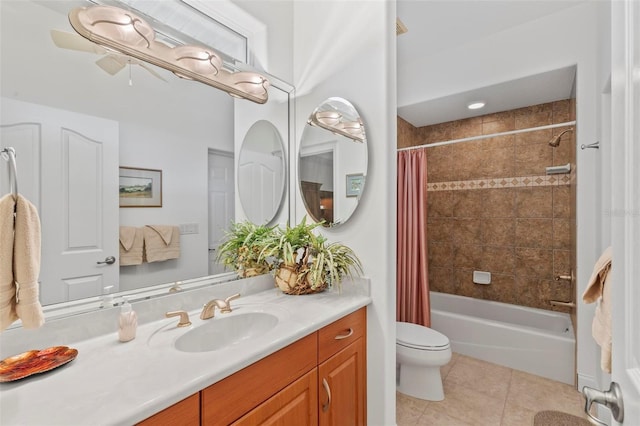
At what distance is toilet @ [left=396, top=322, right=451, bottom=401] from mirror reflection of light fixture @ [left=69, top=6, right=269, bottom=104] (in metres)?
1.89

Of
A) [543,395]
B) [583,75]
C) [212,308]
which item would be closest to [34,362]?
[212,308]

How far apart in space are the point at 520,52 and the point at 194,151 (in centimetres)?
256

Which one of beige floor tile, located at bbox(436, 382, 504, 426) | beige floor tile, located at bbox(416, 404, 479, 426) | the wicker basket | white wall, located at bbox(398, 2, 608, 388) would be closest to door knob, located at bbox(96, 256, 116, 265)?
the wicker basket

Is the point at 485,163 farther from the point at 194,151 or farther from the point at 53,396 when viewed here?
the point at 53,396

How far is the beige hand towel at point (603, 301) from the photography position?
3.99ft

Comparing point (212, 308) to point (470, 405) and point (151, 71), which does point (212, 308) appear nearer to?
point (151, 71)

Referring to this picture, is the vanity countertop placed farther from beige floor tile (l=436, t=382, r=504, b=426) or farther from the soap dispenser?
beige floor tile (l=436, t=382, r=504, b=426)

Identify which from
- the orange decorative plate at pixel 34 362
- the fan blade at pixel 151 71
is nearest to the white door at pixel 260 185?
the fan blade at pixel 151 71

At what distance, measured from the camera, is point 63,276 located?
1.07m

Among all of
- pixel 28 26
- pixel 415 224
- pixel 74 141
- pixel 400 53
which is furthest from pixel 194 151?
pixel 400 53

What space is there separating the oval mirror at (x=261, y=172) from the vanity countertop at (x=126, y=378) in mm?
773

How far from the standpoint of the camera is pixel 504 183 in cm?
312

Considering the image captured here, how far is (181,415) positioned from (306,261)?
0.94m

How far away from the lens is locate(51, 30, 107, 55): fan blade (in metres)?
1.06
